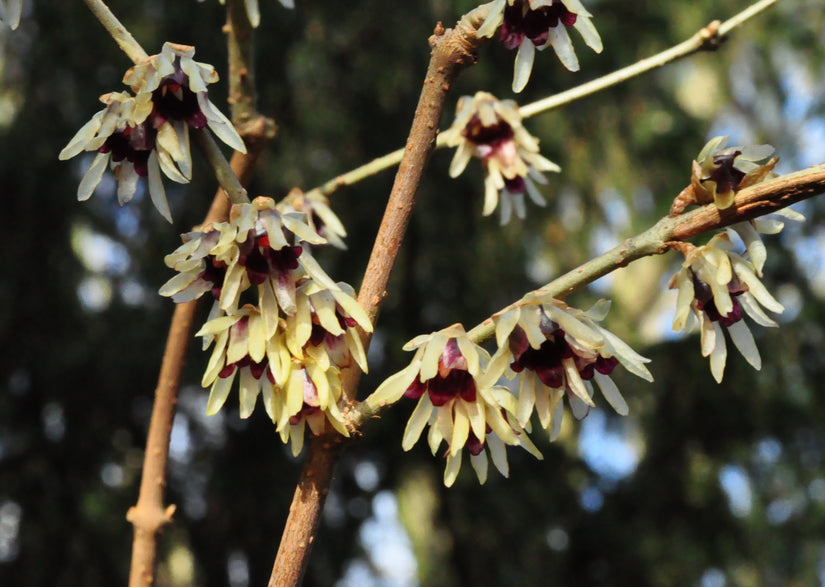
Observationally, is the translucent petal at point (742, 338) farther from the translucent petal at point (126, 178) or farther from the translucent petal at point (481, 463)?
the translucent petal at point (126, 178)

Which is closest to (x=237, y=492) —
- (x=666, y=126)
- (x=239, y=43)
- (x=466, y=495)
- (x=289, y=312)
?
(x=466, y=495)

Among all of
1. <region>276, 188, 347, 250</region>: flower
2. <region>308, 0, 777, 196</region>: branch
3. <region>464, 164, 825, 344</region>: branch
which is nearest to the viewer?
<region>464, 164, 825, 344</region>: branch

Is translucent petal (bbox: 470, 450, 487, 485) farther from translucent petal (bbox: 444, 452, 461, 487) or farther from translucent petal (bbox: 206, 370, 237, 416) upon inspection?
translucent petal (bbox: 206, 370, 237, 416)

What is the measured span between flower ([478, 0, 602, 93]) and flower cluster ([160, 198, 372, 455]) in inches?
9.9

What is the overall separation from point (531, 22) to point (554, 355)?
0.98ft

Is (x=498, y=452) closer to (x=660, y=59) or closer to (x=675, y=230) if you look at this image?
(x=675, y=230)

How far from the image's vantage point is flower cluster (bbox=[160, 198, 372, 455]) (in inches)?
25.0

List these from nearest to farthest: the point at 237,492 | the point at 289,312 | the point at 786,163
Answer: the point at 289,312
the point at 237,492
the point at 786,163

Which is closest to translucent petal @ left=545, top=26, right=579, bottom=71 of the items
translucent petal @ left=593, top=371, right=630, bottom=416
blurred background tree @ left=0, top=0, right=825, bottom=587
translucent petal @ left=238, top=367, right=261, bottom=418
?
translucent petal @ left=593, top=371, right=630, bottom=416

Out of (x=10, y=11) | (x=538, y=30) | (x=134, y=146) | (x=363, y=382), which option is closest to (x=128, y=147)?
(x=134, y=146)

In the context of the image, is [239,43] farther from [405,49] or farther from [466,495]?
[466,495]

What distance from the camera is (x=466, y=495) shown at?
278 centimetres

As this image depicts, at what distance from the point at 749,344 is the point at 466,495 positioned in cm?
217

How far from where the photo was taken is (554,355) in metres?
0.66
